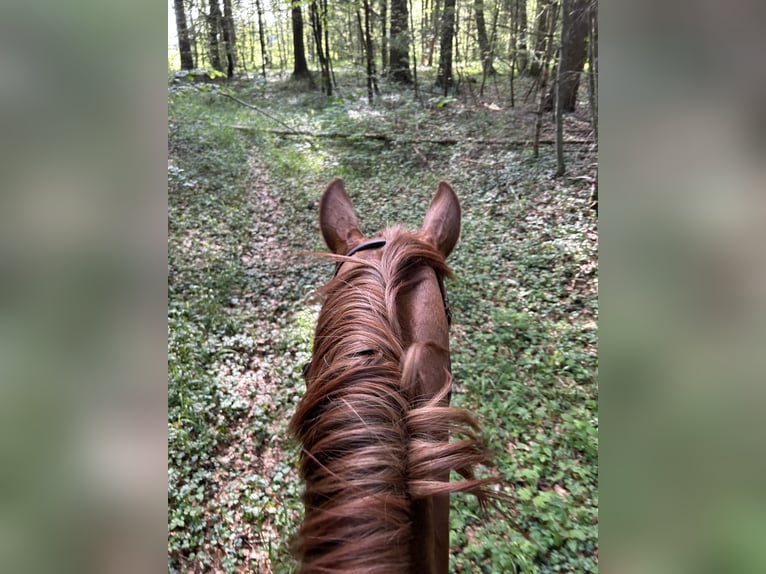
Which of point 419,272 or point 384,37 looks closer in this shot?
point 419,272

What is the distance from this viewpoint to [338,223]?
222cm

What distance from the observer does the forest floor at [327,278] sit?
9.32ft

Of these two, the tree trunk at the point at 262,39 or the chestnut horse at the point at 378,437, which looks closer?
→ the chestnut horse at the point at 378,437

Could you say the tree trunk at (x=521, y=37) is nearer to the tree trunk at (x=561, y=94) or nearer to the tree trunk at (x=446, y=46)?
the tree trunk at (x=561, y=94)

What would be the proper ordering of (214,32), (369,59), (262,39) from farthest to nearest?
(262,39) < (214,32) < (369,59)

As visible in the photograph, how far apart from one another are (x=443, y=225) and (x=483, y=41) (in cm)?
817

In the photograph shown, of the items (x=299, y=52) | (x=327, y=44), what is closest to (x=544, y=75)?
(x=327, y=44)

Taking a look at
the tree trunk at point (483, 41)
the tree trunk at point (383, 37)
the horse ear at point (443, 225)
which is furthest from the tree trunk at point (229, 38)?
the horse ear at point (443, 225)

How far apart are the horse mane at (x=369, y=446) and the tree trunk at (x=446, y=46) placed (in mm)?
9325

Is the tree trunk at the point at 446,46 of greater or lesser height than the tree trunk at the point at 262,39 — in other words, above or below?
below

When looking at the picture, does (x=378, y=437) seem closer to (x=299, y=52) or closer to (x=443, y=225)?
(x=443, y=225)

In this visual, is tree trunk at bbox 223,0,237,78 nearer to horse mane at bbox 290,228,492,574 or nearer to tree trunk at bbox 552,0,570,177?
tree trunk at bbox 552,0,570,177
